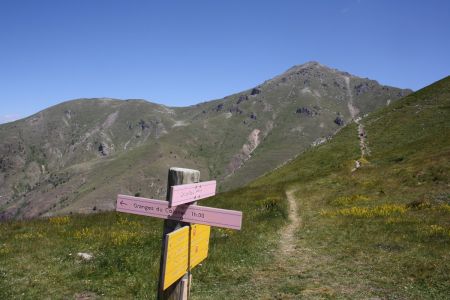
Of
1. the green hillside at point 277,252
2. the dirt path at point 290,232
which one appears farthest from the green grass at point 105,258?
the dirt path at point 290,232

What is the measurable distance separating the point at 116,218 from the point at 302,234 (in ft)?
36.3

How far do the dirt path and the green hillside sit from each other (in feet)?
0.23

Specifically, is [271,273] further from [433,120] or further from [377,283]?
[433,120]

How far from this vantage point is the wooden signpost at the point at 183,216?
24.4ft

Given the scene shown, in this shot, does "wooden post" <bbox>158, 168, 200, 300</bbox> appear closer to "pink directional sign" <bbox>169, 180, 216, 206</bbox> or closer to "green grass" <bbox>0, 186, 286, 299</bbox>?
"pink directional sign" <bbox>169, 180, 216, 206</bbox>

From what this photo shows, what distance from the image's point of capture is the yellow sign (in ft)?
22.9

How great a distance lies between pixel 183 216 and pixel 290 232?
16002mm

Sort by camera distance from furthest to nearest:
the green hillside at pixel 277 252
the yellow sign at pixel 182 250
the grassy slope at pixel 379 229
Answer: the grassy slope at pixel 379 229, the green hillside at pixel 277 252, the yellow sign at pixel 182 250

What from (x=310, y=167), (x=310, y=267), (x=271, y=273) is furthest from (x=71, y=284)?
(x=310, y=167)

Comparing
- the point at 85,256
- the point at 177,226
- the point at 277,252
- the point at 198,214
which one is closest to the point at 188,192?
the point at 198,214

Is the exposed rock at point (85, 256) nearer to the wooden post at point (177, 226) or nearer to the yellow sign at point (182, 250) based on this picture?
the yellow sign at point (182, 250)

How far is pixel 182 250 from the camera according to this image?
7488 mm

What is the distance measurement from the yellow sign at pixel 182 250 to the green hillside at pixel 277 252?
4.47 metres

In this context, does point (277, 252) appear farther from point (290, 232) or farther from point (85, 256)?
point (85, 256)
